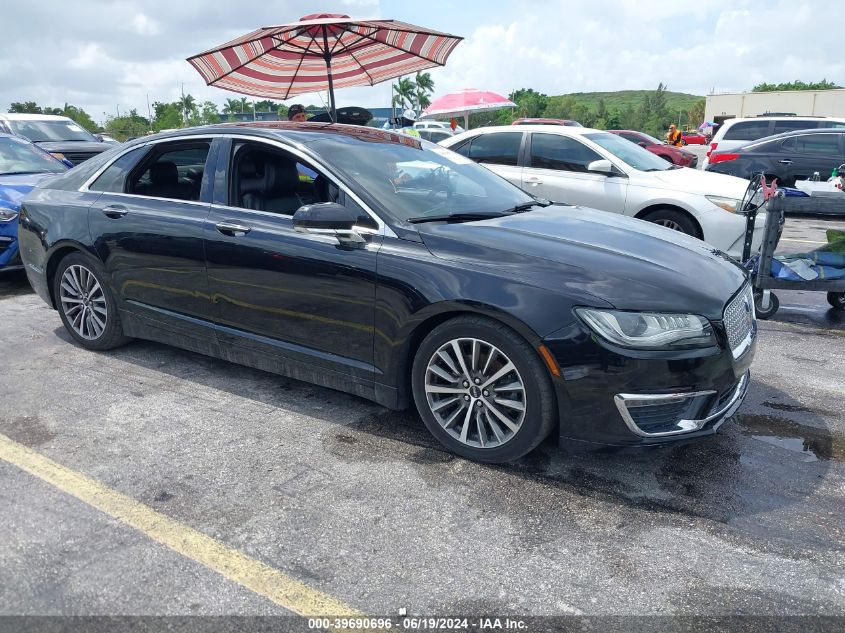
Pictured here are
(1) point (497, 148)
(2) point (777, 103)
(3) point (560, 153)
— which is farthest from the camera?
(2) point (777, 103)

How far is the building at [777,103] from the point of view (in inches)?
2532

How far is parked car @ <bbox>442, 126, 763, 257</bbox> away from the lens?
723 centimetres

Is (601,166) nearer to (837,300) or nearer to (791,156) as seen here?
(837,300)

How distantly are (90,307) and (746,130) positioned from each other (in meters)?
15.5

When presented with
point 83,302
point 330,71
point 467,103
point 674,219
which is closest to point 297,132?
point 83,302

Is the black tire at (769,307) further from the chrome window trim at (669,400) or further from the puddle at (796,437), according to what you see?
the chrome window trim at (669,400)

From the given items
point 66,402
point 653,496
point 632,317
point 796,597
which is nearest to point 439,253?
point 632,317

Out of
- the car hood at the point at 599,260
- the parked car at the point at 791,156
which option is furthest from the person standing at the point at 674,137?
the car hood at the point at 599,260

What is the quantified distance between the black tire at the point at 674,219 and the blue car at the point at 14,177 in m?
6.46

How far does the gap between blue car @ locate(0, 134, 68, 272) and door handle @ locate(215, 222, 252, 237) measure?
→ 390 centimetres

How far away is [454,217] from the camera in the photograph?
3803 millimetres

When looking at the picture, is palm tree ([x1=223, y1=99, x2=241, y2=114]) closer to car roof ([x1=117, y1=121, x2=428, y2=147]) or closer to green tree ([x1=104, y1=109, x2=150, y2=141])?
green tree ([x1=104, y1=109, x2=150, y2=141])

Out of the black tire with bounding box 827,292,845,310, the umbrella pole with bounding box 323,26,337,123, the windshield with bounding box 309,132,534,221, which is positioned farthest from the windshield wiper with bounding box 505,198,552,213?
the umbrella pole with bounding box 323,26,337,123

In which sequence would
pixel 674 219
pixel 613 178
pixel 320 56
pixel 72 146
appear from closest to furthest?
pixel 674 219, pixel 613 178, pixel 320 56, pixel 72 146
